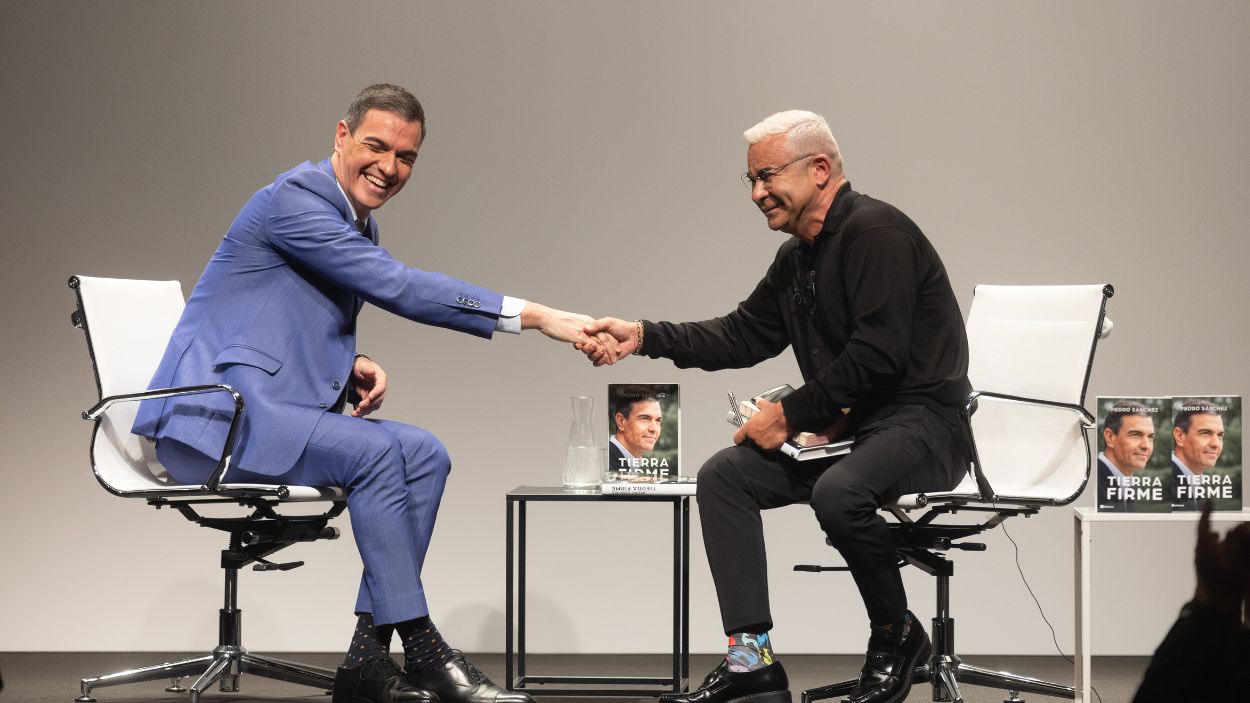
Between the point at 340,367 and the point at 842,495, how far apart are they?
128cm

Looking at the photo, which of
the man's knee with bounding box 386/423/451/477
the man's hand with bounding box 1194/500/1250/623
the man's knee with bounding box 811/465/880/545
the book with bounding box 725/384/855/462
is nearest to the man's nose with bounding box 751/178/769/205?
the book with bounding box 725/384/855/462

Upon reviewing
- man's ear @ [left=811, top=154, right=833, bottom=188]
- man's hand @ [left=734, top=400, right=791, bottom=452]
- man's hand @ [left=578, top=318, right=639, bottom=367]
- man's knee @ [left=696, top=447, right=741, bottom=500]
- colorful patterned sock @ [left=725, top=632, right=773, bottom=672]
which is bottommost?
colorful patterned sock @ [left=725, top=632, right=773, bottom=672]

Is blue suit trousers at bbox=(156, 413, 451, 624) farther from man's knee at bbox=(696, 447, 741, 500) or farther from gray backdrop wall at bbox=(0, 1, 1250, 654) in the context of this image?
gray backdrop wall at bbox=(0, 1, 1250, 654)

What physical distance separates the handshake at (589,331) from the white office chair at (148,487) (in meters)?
0.67

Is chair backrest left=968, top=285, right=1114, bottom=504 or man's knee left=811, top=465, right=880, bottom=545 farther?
chair backrest left=968, top=285, right=1114, bottom=504

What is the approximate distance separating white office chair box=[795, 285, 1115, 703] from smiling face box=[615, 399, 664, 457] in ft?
2.00

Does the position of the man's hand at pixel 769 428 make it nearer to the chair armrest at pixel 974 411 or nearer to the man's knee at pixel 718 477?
the man's knee at pixel 718 477

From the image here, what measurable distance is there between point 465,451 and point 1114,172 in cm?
245

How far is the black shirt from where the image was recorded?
2.92 meters

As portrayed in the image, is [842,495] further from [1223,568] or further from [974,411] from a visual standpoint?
[1223,568]

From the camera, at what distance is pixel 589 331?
3.35 metres

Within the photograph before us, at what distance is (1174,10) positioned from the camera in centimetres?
422

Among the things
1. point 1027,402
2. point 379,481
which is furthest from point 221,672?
point 1027,402

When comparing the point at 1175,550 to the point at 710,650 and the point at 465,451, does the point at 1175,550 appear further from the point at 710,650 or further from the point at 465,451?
the point at 465,451
